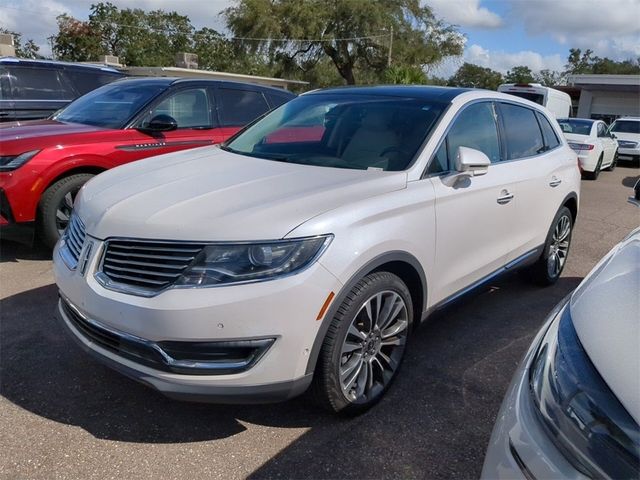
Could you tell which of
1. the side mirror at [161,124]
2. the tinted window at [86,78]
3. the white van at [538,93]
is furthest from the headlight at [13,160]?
the white van at [538,93]

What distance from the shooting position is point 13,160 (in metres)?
4.72

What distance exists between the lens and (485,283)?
3795mm

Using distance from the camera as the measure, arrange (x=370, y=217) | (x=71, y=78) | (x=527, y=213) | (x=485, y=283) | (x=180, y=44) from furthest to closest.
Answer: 1. (x=180, y=44)
2. (x=71, y=78)
3. (x=527, y=213)
4. (x=485, y=283)
5. (x=370, y=217)

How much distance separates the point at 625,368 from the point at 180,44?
4851cm

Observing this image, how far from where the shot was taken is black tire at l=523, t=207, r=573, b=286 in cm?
473

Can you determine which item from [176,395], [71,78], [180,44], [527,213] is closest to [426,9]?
[180,44]

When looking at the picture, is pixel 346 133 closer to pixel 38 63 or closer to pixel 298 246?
pixel 298 246

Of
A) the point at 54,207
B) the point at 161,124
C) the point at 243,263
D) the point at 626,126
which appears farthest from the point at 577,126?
the point at 243,263

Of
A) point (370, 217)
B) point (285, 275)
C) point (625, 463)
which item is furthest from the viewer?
point (370, 217)

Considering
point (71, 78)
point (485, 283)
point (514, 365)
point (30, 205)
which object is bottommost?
point (514, 365)

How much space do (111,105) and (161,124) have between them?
84cm

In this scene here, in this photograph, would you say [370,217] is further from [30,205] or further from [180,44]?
[180,44]

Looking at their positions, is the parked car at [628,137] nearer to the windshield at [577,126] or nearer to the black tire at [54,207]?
the windshield at [577,126]

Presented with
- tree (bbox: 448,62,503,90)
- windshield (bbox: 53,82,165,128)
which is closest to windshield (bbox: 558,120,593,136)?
windshield (bbox: 53,82,165,128)
